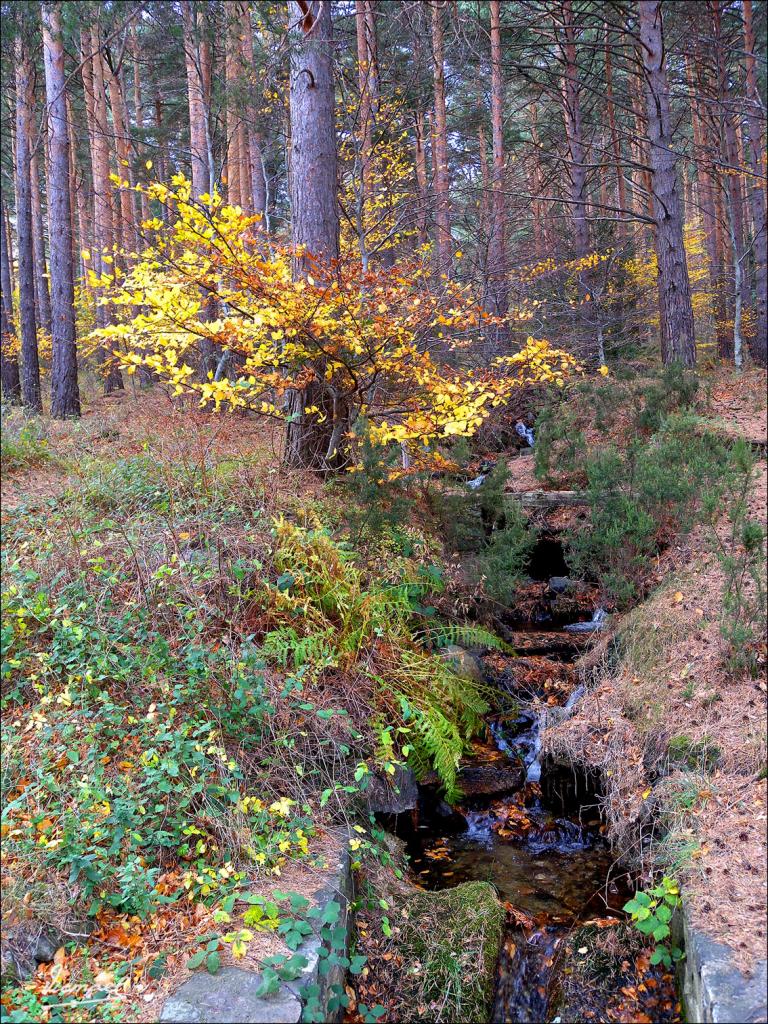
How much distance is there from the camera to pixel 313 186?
754 centimetres

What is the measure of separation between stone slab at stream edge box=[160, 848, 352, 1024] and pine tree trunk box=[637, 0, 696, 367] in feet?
30.0

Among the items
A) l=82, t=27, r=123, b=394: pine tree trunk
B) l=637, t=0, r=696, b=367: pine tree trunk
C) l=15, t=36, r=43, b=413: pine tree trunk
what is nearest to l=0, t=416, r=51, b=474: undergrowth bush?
l=15, t=36, r=43, b=413: pine tree trunk

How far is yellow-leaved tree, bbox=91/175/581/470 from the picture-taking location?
569 cm

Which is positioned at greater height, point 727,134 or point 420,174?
point 727,134

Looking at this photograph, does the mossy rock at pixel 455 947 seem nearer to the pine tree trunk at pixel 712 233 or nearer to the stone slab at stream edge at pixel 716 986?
the stone slab at stream edge at pixel 716 986

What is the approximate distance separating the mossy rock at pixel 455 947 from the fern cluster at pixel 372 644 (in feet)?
2.95

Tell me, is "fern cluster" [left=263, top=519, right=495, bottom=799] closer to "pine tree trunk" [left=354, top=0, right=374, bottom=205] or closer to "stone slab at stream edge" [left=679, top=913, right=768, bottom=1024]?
"stone slab at stream edge" [left=679, top=913, right=768, bottom=1024]

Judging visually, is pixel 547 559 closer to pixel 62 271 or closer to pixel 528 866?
pixel 528 866

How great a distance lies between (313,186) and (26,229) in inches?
314

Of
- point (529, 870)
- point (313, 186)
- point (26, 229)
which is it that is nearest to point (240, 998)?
point (529, 870)

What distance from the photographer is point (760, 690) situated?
15.5ft

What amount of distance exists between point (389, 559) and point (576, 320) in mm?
8853

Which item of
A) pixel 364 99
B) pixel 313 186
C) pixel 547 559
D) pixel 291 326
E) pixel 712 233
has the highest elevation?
pixel 712 233

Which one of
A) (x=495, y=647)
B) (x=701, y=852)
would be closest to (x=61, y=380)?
(x=495, y=647)
